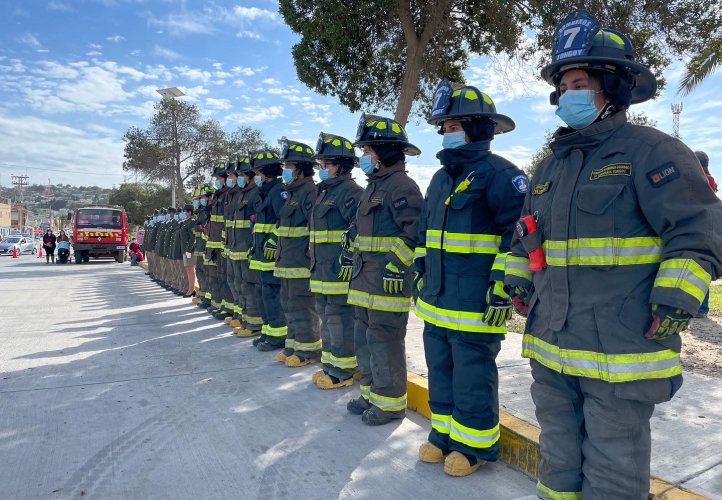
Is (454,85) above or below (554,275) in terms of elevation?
above

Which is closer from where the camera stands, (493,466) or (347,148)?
(493,466)

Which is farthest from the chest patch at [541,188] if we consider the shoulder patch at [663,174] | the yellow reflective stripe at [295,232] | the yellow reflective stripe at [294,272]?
the yellow reflective stripe at [295,232]

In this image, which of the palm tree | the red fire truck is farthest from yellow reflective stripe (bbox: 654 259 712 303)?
the red fire truck

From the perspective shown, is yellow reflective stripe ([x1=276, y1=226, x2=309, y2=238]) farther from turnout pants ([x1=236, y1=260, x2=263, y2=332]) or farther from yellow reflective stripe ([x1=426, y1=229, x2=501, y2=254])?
yellow reflective stripe ([x1=426, y1=229, x2=501, y2=254])

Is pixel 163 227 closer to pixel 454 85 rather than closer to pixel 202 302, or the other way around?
pixel 202 302

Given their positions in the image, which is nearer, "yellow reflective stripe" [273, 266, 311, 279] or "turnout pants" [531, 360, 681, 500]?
"turnout pants" [531, 360, 681, 500]

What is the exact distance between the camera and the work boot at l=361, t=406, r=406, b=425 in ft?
13.4

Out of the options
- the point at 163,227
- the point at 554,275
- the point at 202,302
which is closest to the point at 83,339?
the point at 202,302

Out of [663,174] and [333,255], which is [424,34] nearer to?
[333,255]

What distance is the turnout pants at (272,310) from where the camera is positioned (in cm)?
657

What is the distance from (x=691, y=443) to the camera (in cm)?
333

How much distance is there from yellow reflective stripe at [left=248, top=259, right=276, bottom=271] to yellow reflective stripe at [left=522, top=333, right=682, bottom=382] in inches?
175

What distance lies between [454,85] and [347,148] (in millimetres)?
1896

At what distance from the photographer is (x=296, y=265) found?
19.3 feet
